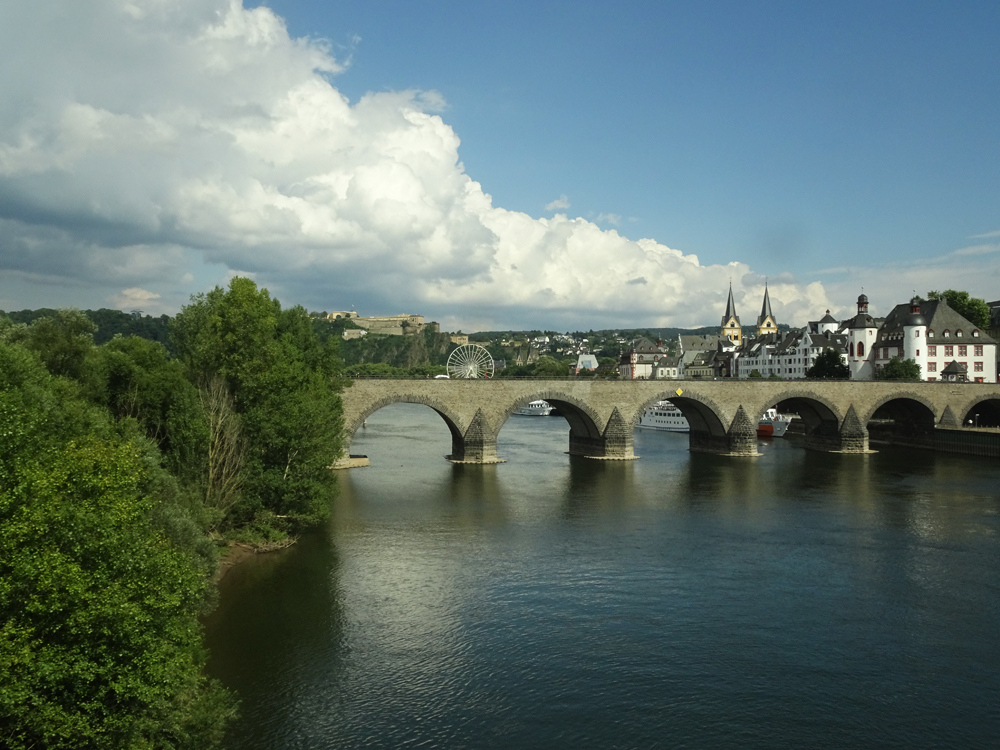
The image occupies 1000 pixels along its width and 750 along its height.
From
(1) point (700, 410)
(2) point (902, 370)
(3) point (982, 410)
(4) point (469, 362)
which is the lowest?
(3) point (982, 410)

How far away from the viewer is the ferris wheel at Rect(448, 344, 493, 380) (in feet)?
246

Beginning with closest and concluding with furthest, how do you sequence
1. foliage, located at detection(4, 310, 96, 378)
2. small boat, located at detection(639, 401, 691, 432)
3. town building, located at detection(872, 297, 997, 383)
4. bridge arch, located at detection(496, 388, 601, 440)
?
foliage, located at detection(4, 310, 96, 378)
bridge arch, located at detection(496, 388, 601, 440)
town building, located at detection(872, 297, 997, 383)
small boat, located at detection(639, 401, 691, 432)

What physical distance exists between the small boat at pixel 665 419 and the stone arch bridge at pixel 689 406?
15.7 metres

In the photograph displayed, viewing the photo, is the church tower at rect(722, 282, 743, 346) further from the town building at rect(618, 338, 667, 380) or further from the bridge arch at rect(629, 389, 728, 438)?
the bridge arch at rect(629, 389, 728, 438)

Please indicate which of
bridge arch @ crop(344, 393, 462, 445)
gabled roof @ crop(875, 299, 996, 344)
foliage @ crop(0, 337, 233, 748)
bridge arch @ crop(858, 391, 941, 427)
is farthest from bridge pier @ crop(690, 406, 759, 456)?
foliage @ crop(0, 337, 233, 748)

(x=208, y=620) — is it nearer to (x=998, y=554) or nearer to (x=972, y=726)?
(x=972, y=726)

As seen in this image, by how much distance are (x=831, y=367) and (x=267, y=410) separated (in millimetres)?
76996

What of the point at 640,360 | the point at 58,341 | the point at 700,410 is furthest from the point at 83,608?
the point at 640,360

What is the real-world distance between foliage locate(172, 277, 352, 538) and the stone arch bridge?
14.4 meters

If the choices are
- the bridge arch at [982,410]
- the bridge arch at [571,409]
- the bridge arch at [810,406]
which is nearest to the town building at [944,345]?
the bridge arch at [982,410]

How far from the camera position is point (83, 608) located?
37.1ft

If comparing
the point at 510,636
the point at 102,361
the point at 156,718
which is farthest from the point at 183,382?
the point at 156,718

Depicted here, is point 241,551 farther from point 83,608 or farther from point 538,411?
point 538,411

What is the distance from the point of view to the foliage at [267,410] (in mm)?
30984
